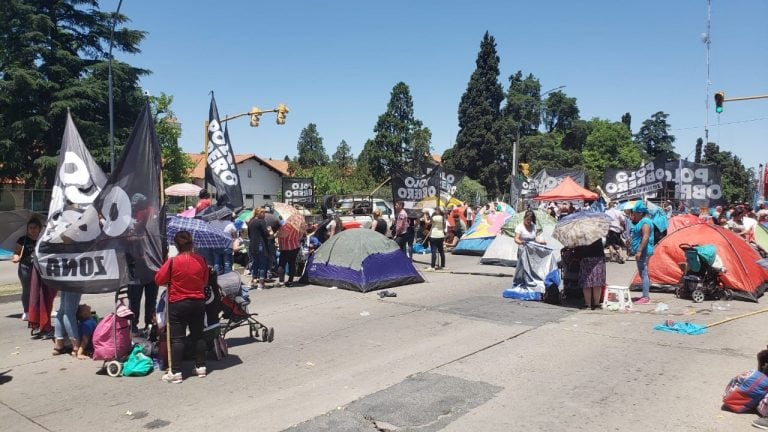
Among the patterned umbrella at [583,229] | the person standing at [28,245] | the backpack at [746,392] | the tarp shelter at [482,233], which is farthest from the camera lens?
the tarp shelter at [482,233]

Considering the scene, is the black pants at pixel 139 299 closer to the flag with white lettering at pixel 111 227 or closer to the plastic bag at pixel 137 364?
the flag with white lettering at pixel 111 227

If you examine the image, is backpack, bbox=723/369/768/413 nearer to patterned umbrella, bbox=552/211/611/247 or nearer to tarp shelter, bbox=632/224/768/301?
patterned umbrella, bbox=552/211/611/247

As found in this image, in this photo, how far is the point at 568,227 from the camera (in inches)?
362

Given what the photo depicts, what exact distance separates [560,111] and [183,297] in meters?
82.3

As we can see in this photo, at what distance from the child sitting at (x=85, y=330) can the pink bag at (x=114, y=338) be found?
0.45 m

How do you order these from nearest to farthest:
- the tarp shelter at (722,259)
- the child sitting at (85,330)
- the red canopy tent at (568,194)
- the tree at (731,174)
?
1. the child sitting at (85,330)
2. the tarp shelter at (722,259)
3. the red canopy tent at (568,194)
4. the tree at (731,174)

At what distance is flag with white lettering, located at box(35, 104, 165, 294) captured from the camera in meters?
6.23

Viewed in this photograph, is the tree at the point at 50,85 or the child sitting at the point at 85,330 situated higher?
the tree at the point at 50,85

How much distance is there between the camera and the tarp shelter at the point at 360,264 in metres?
11.2

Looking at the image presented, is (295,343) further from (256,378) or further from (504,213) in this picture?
(504,213)

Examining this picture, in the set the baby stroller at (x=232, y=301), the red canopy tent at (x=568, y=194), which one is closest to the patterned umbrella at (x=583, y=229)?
the baby stroller at (x=232, y=301)

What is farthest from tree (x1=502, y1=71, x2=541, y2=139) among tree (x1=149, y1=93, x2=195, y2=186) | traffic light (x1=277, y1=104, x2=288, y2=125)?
traffic light (x1=277, y1=104, x2=288, y2=125)

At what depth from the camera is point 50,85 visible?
32.7 m

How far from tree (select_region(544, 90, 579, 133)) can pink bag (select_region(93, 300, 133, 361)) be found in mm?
81343
